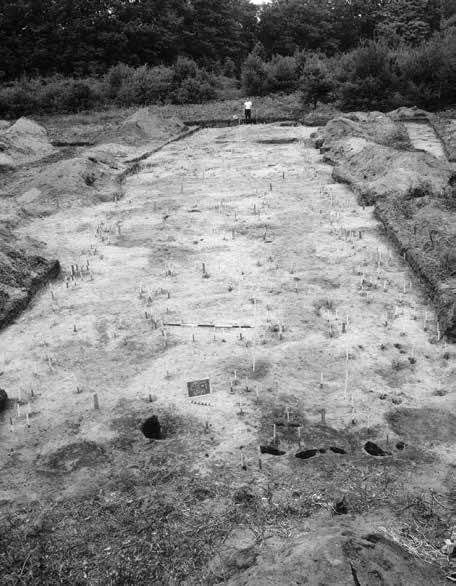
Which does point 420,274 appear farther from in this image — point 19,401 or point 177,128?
point 177,128

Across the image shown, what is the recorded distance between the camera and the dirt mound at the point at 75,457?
436 centimetres

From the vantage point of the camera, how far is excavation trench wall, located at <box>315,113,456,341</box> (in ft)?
22.9

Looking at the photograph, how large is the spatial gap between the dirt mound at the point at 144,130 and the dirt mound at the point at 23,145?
2.18 metres

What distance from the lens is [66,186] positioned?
12.4 metres

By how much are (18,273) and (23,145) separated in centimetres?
1248

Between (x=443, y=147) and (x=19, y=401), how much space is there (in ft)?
51.3

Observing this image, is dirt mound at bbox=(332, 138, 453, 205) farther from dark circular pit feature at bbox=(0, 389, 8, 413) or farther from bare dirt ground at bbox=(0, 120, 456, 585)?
dark circular pit feature at bbox=(0, 389, 8, 413)

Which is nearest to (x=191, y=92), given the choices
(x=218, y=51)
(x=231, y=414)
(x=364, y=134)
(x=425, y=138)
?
(x=218, y=51)

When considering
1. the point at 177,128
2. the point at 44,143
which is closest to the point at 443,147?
the point at 177,128

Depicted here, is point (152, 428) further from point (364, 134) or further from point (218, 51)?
point (218, 51)

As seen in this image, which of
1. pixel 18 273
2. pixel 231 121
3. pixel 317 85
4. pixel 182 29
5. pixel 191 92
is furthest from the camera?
pixel 182 29

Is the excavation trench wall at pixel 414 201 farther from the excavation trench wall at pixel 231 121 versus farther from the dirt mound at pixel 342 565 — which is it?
the excavation trench wall at pixel 231 121

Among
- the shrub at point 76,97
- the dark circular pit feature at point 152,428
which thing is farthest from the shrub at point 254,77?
the dark circular pit feature at point 152,428

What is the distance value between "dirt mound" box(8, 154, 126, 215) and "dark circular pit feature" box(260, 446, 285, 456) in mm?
8521
